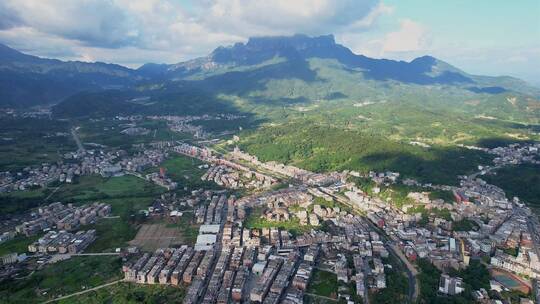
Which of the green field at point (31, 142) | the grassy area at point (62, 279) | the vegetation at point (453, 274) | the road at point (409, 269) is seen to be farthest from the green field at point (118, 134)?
the vegetation at point (453, 274)

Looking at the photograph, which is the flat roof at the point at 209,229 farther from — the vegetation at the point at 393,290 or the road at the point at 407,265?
the vegetation at the point at 393,290

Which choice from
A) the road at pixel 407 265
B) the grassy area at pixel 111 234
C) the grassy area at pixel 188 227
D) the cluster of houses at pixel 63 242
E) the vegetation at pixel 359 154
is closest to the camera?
the road at pixel 407 265

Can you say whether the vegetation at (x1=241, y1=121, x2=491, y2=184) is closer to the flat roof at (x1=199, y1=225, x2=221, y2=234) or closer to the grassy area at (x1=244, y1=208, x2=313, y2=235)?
the grassy area at (x1=244, y1=208, x2=313, y2=235)

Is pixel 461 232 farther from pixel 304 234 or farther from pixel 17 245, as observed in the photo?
pixel 17 245

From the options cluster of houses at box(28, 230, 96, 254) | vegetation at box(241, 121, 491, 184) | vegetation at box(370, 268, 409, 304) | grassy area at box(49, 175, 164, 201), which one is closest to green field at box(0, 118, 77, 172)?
grassy area at box(49, 175, 164, 201)

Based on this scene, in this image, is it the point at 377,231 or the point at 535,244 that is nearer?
the point at 535,244

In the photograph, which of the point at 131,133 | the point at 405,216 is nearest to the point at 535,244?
the point at 405,216

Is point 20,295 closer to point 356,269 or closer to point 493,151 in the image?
point 356,269
